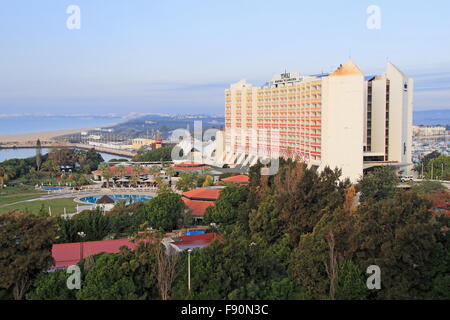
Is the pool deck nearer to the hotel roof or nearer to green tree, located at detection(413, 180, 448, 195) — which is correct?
the hotel roof

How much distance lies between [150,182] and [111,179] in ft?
16.3

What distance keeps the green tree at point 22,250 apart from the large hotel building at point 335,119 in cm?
2071

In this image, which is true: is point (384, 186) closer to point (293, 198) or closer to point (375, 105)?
point (293, 198)

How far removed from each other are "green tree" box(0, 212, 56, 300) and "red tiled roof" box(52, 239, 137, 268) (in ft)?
9.22

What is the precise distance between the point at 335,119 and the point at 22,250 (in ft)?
86.0

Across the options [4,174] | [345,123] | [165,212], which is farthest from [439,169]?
[4,174]

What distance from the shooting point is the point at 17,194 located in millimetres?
39406

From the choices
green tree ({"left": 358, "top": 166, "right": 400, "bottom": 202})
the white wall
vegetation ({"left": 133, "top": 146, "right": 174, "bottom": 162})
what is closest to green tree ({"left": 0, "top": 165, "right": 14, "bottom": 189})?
vegetation ({"left": 133, "top": 146, "right": 174, "bottom": 162})

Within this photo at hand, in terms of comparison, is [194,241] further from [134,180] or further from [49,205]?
[134,180]

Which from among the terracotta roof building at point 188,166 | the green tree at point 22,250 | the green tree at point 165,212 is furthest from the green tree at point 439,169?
the green tree at point 22,250

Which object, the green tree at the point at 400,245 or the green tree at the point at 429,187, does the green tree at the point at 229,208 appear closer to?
the green tree at the point at 400,245

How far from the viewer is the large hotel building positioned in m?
34.5
